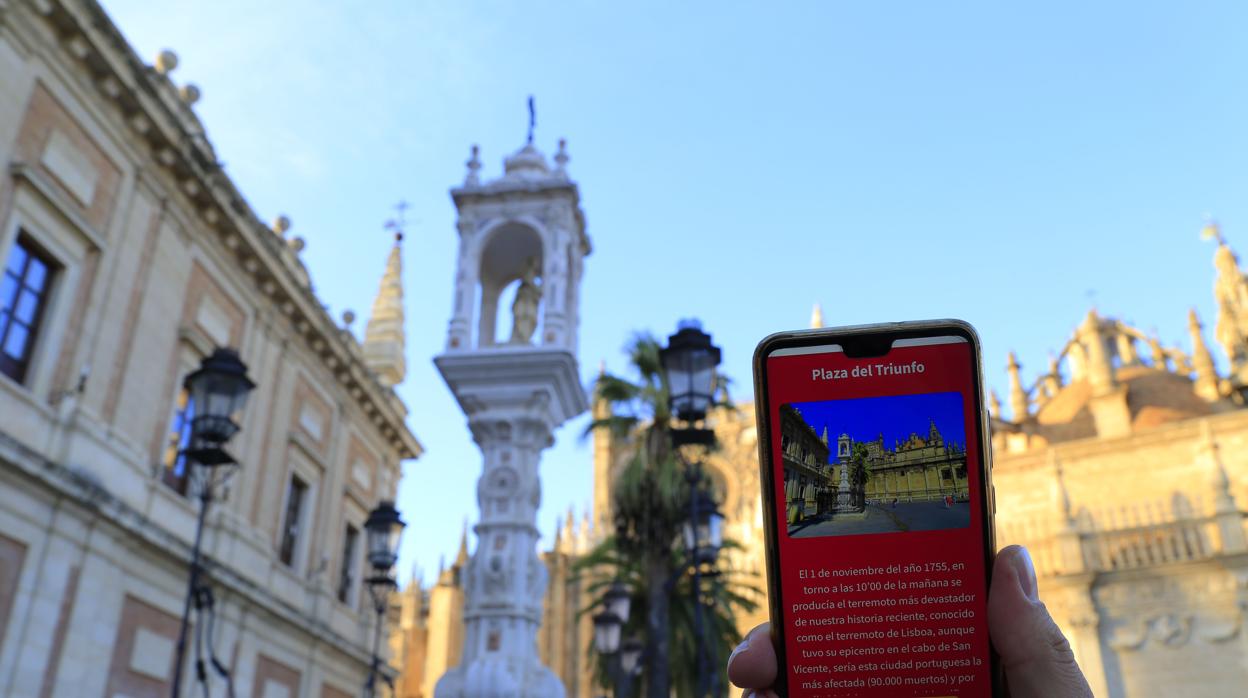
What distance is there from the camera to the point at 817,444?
178cm

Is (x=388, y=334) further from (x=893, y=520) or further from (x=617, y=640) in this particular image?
(x=893, y=520)

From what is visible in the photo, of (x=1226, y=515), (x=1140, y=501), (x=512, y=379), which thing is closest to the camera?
(x=512, y=379)

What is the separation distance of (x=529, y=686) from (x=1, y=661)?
20.8 feet

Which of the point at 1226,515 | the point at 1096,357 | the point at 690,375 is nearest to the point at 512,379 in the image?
the point at 690,375

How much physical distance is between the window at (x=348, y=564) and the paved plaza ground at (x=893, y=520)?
69.2ft

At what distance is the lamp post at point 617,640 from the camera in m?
14.8

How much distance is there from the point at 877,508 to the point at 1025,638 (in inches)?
12.0

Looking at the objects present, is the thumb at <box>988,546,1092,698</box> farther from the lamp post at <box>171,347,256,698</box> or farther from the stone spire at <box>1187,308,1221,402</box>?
the stone spire at <box>1187,308,1221,402</box>

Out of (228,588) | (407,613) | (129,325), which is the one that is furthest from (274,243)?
(407,613)

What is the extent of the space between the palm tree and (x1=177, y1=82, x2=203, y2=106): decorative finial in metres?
8.56

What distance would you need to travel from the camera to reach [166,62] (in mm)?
15883

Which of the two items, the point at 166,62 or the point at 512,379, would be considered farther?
the point at 166,62

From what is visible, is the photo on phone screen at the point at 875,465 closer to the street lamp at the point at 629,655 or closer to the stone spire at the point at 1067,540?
the street lamp at the point at 629,655

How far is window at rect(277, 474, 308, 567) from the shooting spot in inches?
742
